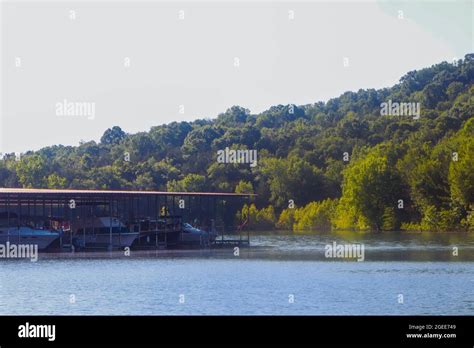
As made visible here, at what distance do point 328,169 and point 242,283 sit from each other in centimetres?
8981

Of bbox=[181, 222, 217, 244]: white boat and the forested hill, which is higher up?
the forested hill

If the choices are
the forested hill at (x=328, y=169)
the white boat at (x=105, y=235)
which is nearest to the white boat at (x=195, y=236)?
the white boat at (x=105, y=235)

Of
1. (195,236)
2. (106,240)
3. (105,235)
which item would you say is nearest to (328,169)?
(195,236)

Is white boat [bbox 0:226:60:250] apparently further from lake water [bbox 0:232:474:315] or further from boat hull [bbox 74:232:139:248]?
lake water [bbox 0:232:474:315]

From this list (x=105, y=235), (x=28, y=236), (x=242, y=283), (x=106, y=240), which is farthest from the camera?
(x=105, y=235)

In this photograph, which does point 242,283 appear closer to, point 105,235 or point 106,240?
point 106,240

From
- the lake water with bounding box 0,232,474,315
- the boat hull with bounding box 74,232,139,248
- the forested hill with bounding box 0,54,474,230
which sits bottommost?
the lake water with bounding box 0,232,474,315

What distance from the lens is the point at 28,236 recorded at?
82375 mm

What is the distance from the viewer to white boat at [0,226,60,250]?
269 feet

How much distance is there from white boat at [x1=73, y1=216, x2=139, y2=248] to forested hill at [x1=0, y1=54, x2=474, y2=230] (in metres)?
40.8

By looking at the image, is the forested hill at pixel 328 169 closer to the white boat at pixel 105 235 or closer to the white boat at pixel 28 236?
the white boat at pixel 105 235

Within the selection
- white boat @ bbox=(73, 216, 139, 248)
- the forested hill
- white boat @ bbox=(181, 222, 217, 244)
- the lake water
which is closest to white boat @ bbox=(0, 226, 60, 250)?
white boat @ bbox=(73, 216, 139, 248)
